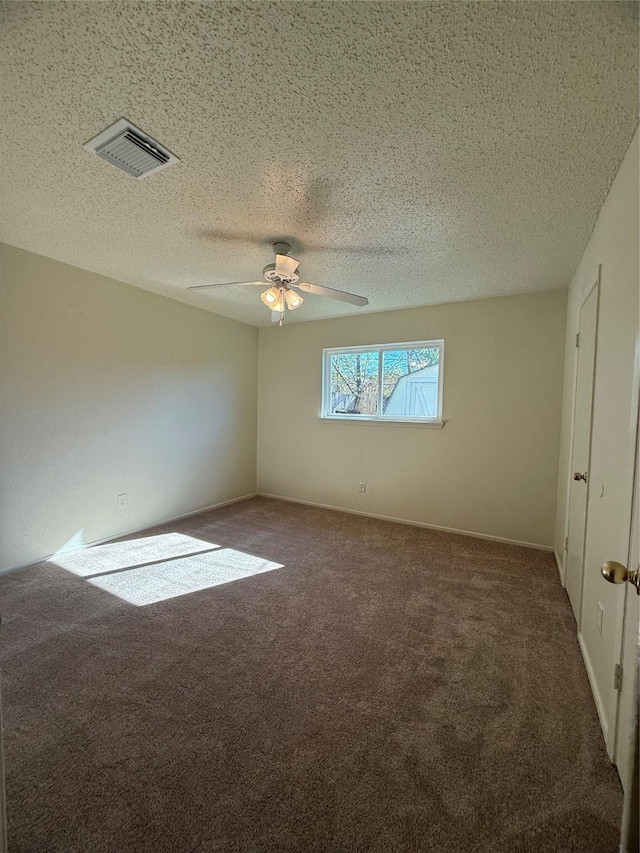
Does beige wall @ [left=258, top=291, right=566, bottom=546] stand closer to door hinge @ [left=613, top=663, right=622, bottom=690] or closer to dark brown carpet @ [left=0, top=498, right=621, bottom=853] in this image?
dark brown carpet @ [left=0, top=498, right=621, bottom=853]

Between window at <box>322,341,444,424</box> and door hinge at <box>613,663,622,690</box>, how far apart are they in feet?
8.15

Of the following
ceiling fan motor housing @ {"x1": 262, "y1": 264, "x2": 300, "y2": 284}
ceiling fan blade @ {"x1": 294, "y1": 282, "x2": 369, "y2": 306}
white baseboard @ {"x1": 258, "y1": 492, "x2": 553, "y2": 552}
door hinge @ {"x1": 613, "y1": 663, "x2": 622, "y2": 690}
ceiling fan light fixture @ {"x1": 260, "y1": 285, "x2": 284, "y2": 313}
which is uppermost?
ceiling fan motor housing @ {"x1": 262, "y1": 264, "x2": 300, "y2": 284}

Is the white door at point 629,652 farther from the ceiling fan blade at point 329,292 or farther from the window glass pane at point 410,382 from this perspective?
the window glass pane at point 410,382

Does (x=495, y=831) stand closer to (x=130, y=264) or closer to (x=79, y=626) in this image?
(x=79, y=626)

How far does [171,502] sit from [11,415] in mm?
1665

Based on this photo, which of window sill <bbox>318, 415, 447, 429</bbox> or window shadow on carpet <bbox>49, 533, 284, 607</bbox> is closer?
window shadow on carpet <bbox>49, 533, 284, 607</bbox>

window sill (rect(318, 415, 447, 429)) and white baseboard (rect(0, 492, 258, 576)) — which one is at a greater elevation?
window sill (rect(318, 415, 447, 429))

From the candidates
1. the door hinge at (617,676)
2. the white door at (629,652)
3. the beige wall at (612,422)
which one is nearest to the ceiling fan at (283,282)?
→ the beige wall at (612,422)

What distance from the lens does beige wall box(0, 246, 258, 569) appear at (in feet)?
8.22

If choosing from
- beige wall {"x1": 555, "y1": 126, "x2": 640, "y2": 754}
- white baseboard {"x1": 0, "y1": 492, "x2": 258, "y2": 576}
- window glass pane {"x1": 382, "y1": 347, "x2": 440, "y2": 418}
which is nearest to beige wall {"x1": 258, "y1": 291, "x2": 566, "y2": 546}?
window glass pane {"x1": 382, "y1": 347, "x2": 440, "y2": 418}

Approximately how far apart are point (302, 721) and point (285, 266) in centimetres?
235

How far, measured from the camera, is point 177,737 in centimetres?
131

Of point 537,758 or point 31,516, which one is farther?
point 31,516

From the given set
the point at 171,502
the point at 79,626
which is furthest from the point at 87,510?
the point at 79,626
